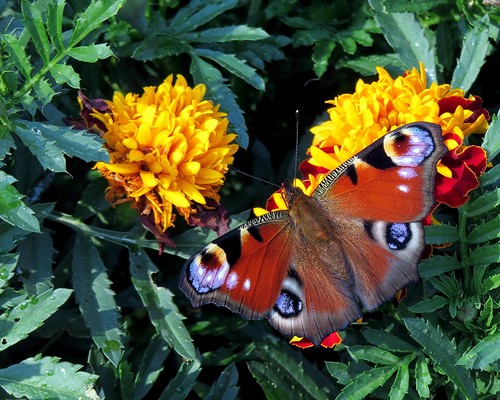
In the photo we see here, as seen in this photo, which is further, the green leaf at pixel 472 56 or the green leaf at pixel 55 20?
the green leaf at pixel 472 56

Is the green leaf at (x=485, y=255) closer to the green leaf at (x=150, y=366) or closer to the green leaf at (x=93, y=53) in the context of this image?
the green leaf at (x=150, y=366)

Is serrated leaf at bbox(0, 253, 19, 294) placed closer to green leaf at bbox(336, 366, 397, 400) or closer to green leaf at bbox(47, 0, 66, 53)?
green leaf at bbox(47, 0, 66, 53)

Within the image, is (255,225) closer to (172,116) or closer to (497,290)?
(172,116)

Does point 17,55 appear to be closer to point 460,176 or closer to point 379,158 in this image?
point 379,158

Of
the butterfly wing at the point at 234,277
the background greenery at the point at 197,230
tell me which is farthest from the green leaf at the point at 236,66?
the butterfly wing at the point at 234,277

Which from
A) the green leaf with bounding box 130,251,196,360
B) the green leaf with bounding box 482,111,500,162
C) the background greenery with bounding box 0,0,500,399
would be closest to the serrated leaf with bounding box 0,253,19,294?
the background greenery with bounding box 0,0,500,399

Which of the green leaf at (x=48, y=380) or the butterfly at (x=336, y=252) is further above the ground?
the butterfly at (x=336, y=252)

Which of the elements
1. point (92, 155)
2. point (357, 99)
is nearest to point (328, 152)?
point (357, 99)

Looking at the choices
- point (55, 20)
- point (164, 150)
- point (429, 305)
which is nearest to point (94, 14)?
point (55, 20)
